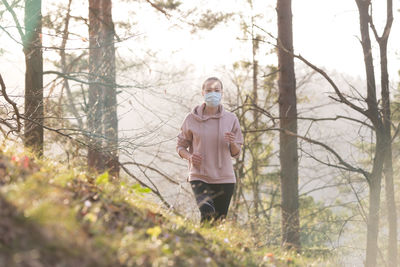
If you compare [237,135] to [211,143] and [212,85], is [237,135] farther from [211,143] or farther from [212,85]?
[212,85]

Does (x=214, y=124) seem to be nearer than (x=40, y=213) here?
No

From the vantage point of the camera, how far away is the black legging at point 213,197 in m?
5.52

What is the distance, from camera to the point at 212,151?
222 inches

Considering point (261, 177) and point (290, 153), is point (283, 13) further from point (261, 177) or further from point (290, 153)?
point (261, 177)

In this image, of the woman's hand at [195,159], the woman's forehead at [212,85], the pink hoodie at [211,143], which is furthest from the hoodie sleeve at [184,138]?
the woman's forehead at [212,85]

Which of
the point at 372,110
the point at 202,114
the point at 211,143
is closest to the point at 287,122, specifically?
the point at 372,110

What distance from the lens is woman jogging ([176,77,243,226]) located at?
18.2 ft

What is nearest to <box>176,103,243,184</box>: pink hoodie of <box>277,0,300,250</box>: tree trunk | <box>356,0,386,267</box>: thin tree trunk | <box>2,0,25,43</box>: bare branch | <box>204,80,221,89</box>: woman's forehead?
<box>204,80,221,89</box>: woman's forehead

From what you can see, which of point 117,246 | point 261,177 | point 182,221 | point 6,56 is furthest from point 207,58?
point 117,246

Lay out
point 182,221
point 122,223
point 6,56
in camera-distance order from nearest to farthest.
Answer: point 122,223 < point 182,221 < point 6,56

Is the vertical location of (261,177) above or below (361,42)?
below

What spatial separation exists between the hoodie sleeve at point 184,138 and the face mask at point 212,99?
11.9 inches

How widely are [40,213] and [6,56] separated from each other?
5.10 meters

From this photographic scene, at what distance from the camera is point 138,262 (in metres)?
2.80
